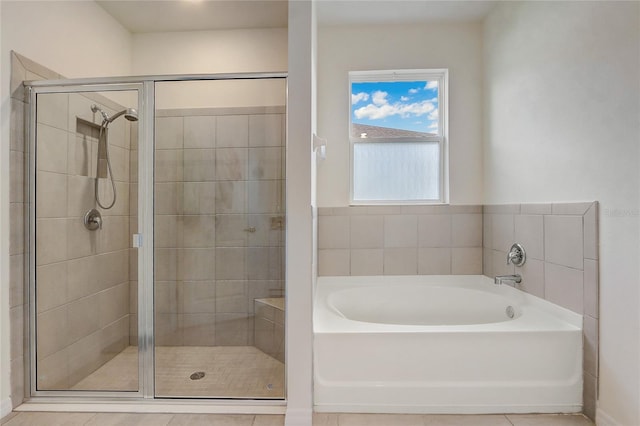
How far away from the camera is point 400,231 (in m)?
2.69

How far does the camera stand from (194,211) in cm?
197

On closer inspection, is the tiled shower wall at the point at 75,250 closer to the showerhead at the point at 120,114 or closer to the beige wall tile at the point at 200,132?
the showerhead at the point at 120,114

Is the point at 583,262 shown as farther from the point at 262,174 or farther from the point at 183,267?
the point at 183,267

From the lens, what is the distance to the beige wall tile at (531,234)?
6.66ft

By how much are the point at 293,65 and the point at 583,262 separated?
1.80 meters

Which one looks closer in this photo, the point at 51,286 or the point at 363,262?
the point at 51,286

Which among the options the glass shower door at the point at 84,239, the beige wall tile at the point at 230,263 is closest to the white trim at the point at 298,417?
the beige wall tile at the point at 230,263

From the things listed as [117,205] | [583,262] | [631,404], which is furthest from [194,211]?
[631,404]

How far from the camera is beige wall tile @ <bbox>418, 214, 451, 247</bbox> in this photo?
8.80ft

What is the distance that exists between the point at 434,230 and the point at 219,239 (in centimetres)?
168

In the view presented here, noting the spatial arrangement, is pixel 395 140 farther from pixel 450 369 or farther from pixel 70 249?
pixel 70 249

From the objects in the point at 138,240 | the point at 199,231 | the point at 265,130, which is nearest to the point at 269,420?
the point at 199,231

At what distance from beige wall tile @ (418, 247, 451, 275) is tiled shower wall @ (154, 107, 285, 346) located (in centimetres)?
131

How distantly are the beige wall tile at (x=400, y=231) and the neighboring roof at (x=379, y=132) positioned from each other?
686mm
